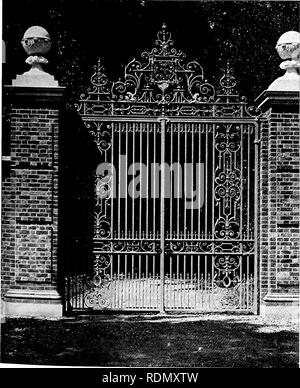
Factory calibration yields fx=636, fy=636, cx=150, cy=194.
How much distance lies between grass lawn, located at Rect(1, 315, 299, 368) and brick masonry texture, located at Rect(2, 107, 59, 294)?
2.06 ft

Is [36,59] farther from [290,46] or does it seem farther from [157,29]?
[157,29]

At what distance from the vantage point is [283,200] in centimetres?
779

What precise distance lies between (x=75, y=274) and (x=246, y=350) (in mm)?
2476

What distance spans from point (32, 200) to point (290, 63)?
11.7 ft

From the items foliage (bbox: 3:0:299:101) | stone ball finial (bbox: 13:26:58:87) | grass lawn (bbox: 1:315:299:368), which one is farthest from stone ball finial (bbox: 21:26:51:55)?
foliage (bbox: 3:0:299:101)

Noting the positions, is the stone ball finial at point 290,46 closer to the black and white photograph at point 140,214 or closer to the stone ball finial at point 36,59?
the black and white photograph at point 140,214

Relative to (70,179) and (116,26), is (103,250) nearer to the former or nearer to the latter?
(70,179)

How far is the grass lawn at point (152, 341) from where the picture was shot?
634 cm

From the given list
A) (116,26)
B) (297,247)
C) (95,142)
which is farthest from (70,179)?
(116,26)

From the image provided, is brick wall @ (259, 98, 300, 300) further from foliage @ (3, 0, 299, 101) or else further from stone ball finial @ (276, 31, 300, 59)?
foliage @ (3, 0, 299, 101)

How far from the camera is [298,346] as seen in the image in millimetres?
6891

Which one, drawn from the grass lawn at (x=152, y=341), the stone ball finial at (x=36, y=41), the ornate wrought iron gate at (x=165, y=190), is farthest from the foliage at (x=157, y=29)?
the grass lawn at (x=152, y=341)

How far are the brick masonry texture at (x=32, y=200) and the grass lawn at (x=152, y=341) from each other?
63 centimetres

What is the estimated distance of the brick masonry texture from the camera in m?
7.66
